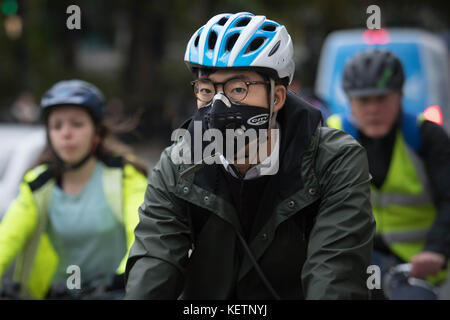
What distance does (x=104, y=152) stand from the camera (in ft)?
14.7

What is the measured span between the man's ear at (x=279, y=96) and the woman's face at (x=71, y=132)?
1789mm

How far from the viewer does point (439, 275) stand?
3947 mm

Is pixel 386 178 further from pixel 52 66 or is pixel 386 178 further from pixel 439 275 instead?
pixel 52 66

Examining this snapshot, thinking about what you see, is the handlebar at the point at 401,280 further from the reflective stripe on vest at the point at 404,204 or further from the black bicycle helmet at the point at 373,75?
the black bicycle helmet at the point at 373,75

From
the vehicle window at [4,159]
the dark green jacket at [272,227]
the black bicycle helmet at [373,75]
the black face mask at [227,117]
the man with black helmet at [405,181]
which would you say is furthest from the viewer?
the vehicle window at [4,159]

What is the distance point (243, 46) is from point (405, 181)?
171cm

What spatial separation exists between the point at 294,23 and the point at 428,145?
66.6ft

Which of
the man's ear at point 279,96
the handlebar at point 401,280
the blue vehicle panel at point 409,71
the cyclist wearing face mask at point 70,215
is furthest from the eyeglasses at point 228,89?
the blue vehicle panel at point 409,71

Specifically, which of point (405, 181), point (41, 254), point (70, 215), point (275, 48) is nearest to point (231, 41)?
point (275, 48)

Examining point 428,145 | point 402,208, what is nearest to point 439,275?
point 402,208

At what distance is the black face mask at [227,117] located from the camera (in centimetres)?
269

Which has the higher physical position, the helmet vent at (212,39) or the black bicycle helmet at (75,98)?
the helmet vent at (212,39)

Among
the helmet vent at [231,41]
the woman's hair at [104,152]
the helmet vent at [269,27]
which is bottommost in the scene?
the woman's hair at [104,152]

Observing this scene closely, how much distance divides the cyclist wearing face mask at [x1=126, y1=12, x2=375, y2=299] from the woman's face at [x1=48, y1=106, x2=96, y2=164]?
63.3 inches
